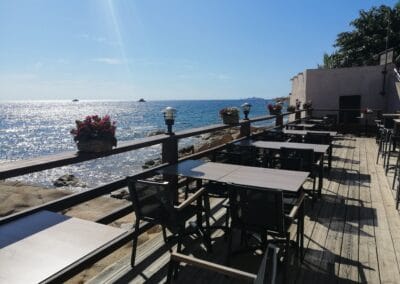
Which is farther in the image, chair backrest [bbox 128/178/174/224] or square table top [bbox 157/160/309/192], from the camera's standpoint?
square table top [bbox 157/160/309/192]

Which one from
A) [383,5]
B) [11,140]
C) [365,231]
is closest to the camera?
[365,231]

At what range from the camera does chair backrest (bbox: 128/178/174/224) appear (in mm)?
2326

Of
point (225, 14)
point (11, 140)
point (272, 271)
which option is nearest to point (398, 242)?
point (272, 271)

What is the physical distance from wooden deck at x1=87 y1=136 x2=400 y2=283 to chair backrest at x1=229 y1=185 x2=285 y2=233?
48 cm

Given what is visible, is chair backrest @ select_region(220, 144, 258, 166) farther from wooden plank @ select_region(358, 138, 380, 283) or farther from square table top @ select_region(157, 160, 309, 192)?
wooden plank @ select_region(358, 138, 380, 283)

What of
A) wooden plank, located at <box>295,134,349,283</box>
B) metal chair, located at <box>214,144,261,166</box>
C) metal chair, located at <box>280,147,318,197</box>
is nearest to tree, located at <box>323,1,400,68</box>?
wooden plank, located at <box>295,134,349,283</box>

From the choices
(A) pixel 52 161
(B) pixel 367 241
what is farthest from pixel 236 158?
(A) pixel 52 161

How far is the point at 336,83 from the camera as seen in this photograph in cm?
1291

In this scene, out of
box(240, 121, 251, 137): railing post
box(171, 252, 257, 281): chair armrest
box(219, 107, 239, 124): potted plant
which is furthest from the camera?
box(240, 121, 251, 137): railing post

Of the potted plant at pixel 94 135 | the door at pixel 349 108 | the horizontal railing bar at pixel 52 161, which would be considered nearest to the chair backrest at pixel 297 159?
the horizontal railing bar at pixel 52 161

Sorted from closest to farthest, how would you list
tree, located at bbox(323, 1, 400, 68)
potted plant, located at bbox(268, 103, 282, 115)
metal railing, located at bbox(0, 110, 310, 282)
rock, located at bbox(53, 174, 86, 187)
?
metal railing, located at bbox(0, 110, 310, 282)
potted plant, located at bbox(268, 103, 282, 115)
rock, located at bbox(53, 174, 86, 187)
tree, located at bbox(323, 1, 400, 68)

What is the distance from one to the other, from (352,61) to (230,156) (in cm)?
1889

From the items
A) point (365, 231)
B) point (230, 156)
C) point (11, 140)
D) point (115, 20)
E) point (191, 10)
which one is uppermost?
point (191, 10)

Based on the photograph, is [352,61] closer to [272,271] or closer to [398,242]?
[398,242]
